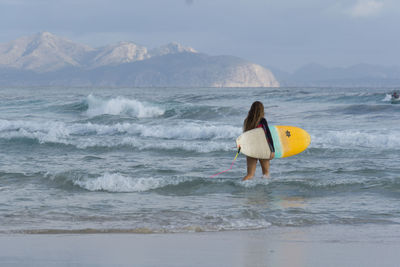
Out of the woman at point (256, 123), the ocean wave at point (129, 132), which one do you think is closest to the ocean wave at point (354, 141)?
the ocean wave at point (129, 132)

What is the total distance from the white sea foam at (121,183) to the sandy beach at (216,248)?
290cm

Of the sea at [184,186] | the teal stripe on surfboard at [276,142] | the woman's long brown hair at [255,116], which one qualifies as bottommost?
the sea at [184,186]

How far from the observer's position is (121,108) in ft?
109

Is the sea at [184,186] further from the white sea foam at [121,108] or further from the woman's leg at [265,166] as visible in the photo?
the white sea foam at [121,108]

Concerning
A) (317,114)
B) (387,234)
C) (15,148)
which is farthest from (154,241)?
(317,114)

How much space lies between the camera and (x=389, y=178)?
840 cm

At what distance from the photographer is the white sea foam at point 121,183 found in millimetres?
8008

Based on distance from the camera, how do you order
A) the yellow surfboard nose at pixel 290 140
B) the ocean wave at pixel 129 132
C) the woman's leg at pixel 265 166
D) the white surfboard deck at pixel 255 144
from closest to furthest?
the white surfboard deck at pixel 255 144, the woman's leg at pixel 265 166, the yellow surfboard nose at pixel 290 140, the ocean wave at pixel 129 132

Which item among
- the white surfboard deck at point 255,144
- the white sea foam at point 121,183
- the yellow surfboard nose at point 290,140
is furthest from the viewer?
the yellow surfboard nose at point 290,140

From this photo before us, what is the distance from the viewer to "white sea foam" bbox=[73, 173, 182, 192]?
8.01 m

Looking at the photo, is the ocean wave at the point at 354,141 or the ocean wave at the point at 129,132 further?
the ocean wave at the point at 129,132

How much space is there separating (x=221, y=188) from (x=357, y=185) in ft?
6.92

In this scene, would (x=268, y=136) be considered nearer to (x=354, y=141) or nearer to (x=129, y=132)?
(x=354, y=141)

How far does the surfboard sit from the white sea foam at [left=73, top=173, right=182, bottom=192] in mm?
1258
